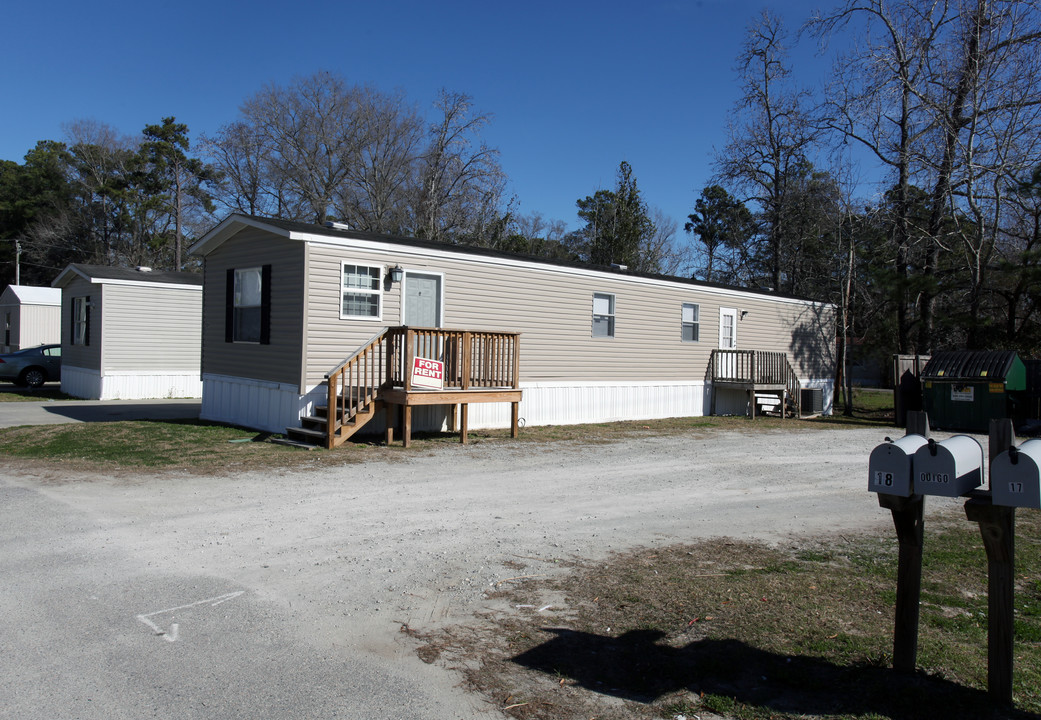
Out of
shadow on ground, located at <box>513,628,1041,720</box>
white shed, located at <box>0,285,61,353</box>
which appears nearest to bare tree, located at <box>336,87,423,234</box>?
white shed, located at <box>0,285,61,353</box>

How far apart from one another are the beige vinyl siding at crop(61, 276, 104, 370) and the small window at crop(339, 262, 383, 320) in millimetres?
9398

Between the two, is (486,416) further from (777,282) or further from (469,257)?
(777,282)

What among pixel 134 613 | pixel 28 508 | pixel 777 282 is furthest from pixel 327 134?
pixel 134 613

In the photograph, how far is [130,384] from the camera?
1877 cm

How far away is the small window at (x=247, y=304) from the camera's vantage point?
42.6ft

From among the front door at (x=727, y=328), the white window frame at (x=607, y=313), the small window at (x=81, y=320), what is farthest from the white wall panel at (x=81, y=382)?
the front door at (x=727, y=328)

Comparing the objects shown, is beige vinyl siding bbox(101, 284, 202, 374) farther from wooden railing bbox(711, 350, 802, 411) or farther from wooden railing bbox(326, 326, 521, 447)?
wooden railing bbox(711, 350, 802, 411)

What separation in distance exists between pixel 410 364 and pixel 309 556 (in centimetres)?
559

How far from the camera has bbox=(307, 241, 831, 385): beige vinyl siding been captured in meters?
11.9

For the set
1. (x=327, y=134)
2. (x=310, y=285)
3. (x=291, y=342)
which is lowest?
(x=291, y=342)

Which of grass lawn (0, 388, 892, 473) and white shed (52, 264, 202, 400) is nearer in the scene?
grass lawn (0, 388, 892, 473)

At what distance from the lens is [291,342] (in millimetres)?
11836

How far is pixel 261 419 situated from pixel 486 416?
396 cm

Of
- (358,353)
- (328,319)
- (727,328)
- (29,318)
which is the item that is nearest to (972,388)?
(727,328)
